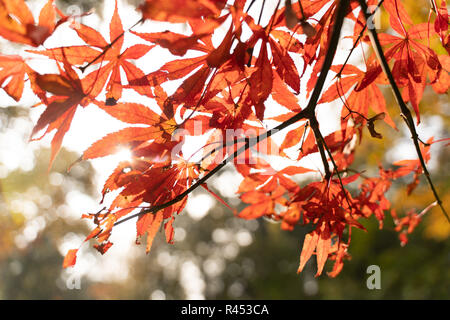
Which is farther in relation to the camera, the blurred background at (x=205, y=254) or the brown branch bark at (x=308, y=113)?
the blurred background at (x=205, y=254)

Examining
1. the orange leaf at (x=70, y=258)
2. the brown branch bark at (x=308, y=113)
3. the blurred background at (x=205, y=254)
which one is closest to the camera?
the brown branch bark at (x=308, y=113)

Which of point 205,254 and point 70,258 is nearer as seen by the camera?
point 70,258

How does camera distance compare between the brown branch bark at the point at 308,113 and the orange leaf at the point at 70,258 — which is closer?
the brown branch bark at the point at 308,113

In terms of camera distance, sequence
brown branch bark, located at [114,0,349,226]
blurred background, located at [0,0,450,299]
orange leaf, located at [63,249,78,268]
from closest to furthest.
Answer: brown branch bark, located at [114,0,349,226]
orange leaf, located at [63,249,78,268]
blurred background, located at [0,0,450,299]

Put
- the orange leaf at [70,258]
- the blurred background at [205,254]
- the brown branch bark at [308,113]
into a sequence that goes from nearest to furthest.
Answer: the brown branch bark at [308,113], the orange leaf at [70,258], the blurred background at [205,254]

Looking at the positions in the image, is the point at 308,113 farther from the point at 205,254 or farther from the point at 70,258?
the point at 205,254

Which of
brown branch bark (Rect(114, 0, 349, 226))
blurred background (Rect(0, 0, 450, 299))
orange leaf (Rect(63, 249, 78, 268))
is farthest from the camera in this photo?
blurred background (Rect(0, 0, 450, 299))

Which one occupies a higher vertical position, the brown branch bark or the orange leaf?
the brown branch bark

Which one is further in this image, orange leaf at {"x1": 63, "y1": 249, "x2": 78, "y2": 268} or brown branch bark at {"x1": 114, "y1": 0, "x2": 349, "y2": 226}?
A: orange leaf at {"x1": 63, "y1": 249, "x2": 78, "y2": 268}

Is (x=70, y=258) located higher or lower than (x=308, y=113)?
lower

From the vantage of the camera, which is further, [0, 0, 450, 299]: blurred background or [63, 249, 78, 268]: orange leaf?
[0, 0, 450, 299]: blurred background

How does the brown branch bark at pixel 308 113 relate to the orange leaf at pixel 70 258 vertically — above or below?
above

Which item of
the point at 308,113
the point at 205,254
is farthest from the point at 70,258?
the point at 205,254
